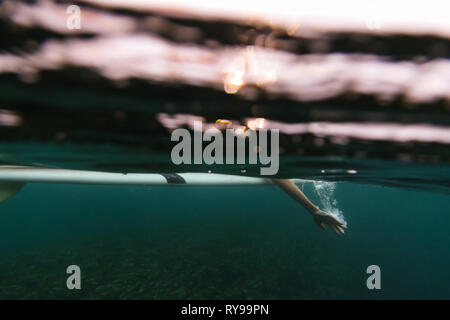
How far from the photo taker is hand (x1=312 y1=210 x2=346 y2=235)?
612 centimetres

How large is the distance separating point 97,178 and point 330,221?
8037 millimetres

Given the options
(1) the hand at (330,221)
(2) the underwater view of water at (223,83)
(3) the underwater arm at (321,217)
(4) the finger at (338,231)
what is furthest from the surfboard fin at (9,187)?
(4) the finger at (338,231)

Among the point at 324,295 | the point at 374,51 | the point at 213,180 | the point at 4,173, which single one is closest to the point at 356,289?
the point at 324,295

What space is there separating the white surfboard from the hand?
2.44 metres

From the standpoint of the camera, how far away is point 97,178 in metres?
8.97

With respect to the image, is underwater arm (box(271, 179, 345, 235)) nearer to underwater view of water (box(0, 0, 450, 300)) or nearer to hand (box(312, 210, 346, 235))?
hand (box(312, 210, 346, 235))

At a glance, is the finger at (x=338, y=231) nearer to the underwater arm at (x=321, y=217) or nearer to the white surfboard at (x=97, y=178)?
the underwater arm at (x=321, y=217)

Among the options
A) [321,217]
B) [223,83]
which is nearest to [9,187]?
[223,83]

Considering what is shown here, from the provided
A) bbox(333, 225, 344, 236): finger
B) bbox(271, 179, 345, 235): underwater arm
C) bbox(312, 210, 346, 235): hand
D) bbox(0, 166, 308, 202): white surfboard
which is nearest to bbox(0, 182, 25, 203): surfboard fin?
bbox(0, 166, 308, 202): white surfboard

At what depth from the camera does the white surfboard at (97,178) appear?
7.62 metres

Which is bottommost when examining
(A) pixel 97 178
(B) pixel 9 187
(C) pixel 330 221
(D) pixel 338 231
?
(D) pixel 338 231

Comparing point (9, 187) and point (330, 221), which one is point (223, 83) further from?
point (9, 187)

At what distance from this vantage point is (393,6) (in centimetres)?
187

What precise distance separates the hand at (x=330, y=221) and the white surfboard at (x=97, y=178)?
2442 mm
